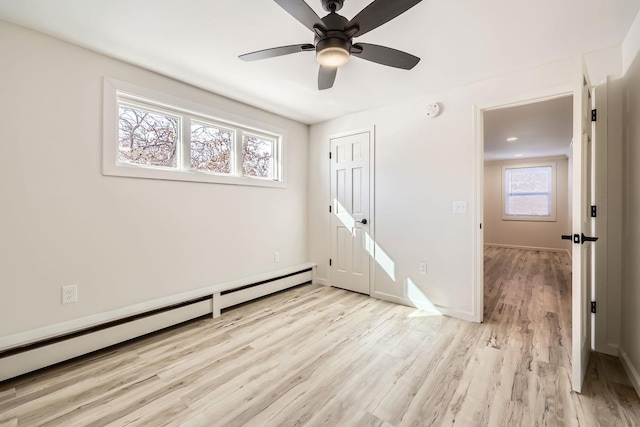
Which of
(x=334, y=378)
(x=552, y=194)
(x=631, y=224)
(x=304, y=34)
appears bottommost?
(x=334, y=378)

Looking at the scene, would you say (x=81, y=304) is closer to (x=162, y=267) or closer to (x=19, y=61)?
(x=162, y=267)

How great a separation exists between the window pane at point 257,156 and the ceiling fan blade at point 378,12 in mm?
2270

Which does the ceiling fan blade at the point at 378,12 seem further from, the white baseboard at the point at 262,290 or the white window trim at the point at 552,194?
the white window trim at the point at 552,194

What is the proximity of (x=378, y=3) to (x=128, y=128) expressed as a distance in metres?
2.36

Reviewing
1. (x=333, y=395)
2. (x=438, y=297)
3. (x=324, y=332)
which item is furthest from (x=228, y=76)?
(x=438, y=297)

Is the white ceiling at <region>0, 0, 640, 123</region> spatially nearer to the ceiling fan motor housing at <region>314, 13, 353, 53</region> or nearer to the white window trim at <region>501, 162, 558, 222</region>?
the ceiling fan motor housing at <region>314, 13, 353, 53</region>

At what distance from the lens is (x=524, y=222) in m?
7.25

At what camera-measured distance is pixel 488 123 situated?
13.7 ft

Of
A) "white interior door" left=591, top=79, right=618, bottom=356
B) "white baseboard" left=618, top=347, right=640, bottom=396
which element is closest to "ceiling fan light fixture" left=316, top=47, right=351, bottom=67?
"white interior door" left=591, top=79, right=618, bottom=356

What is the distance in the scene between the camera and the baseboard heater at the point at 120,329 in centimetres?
188

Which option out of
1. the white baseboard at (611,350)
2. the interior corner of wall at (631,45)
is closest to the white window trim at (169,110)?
the interior corner of wall at (631,45)

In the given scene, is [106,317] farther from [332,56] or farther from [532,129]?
[532,129]

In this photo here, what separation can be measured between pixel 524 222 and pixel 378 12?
25.5 ft

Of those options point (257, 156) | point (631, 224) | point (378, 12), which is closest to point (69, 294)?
point (257, 156)
